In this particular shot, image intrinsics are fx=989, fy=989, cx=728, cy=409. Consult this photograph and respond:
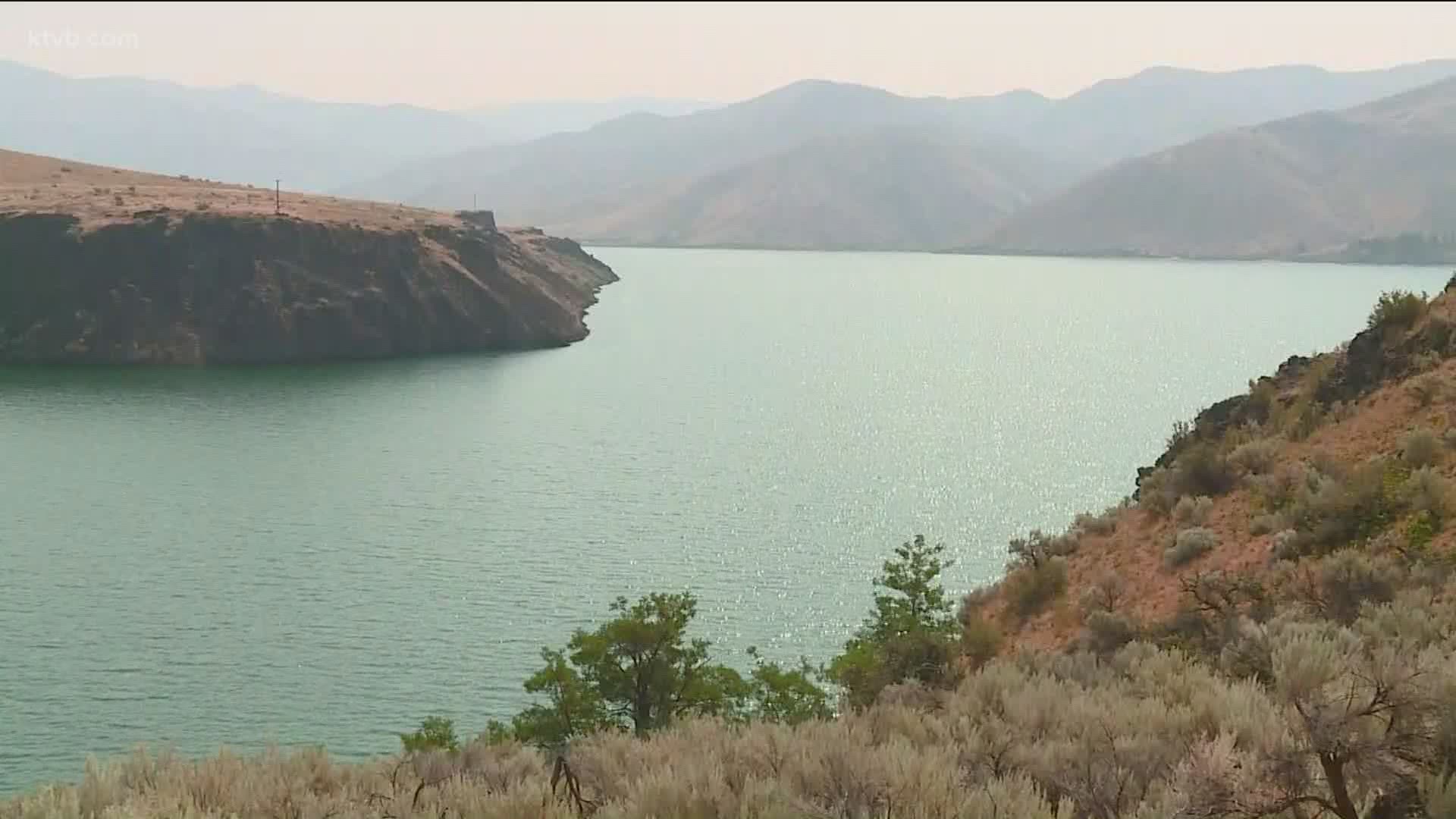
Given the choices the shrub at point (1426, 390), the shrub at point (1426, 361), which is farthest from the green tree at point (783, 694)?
the shrub at point (1426, 361)

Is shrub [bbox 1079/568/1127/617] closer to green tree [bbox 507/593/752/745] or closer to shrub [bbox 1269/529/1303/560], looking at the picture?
shrub [bbox 1269/529/1303/560]

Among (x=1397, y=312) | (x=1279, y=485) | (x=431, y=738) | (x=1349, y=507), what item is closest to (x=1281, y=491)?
(x=1279, y=485)

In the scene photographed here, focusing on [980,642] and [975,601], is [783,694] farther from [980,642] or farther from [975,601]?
[975,601]

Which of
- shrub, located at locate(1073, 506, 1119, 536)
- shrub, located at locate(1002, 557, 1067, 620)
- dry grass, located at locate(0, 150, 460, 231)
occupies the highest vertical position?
dry grass, located at locate(0, 150, 460, 231)

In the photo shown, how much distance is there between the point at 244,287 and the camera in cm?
10094

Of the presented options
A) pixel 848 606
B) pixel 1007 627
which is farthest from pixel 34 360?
pixel 1007 627

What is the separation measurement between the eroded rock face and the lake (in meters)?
6.38

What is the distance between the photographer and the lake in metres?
28.7

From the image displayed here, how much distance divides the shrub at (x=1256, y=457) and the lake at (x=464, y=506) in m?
13.2

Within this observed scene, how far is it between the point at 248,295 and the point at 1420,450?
10258 cm

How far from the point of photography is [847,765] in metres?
7.50

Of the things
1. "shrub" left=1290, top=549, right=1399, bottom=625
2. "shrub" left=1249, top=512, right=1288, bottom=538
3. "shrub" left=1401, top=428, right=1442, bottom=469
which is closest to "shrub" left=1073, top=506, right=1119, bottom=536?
"shrub" left=1249, top=512, right=1288, bottom=538

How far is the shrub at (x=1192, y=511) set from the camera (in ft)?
79.3

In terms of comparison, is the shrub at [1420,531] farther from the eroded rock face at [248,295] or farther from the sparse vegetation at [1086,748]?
the eroded rock face at [248,295]
